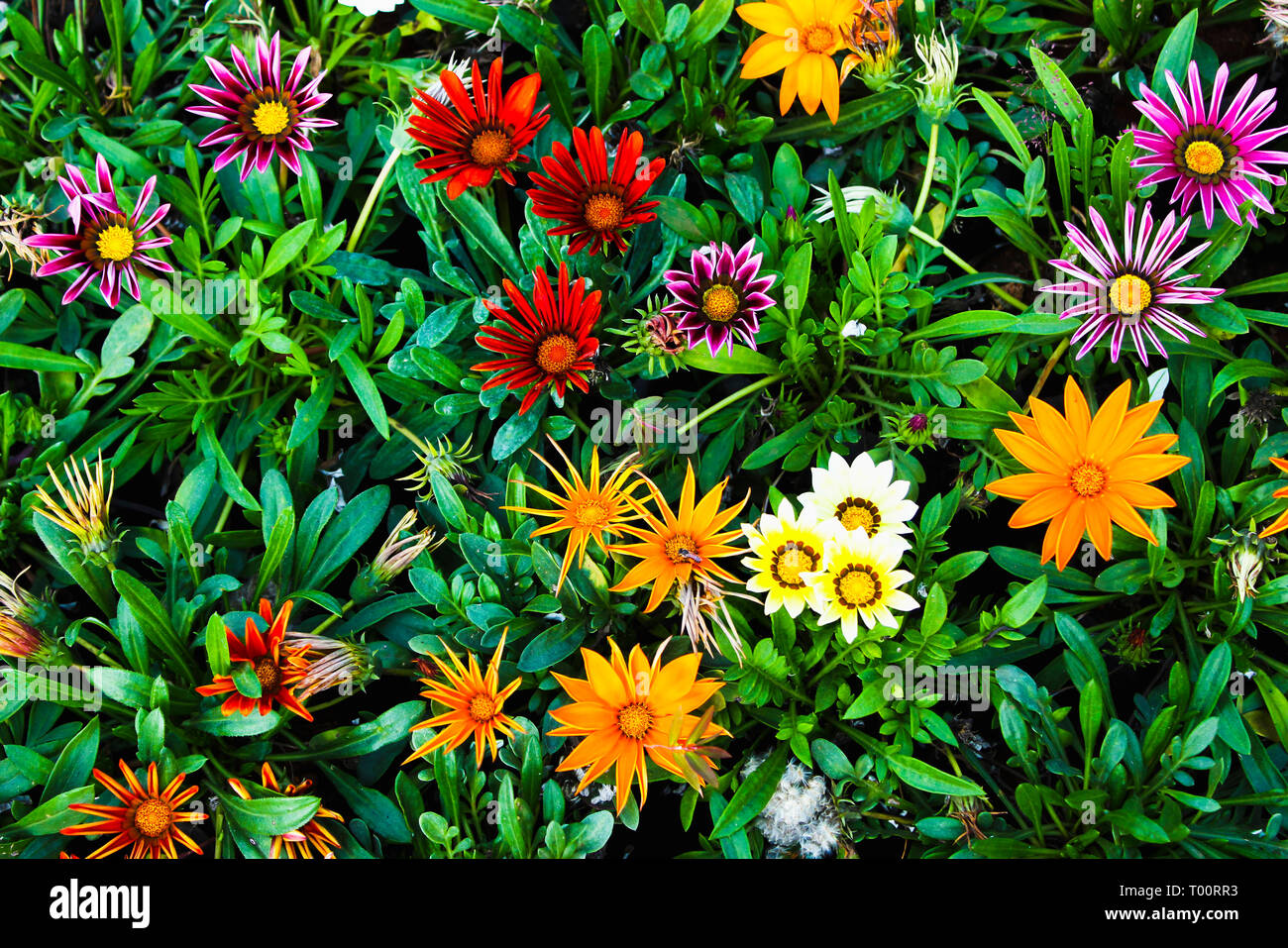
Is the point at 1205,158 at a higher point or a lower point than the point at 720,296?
higher

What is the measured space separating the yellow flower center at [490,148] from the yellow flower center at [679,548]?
734 mm

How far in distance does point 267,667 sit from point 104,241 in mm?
857

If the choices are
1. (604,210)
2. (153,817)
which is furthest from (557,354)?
(153,817)

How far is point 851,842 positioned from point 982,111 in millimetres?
1451

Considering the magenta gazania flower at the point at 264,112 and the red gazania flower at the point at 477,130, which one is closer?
the red gazania flower at the point at 477,130

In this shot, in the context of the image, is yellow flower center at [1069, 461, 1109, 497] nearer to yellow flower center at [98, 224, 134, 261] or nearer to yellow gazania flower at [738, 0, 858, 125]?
yellow gazania flower at [738, 0, 858, 125]

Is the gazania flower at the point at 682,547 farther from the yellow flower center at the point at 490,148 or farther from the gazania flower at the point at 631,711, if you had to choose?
the yellow flower center at the point at 490,148

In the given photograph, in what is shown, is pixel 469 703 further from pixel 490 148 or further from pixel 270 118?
pixel 270 118

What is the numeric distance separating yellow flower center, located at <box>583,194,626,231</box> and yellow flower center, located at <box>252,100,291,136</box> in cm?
63

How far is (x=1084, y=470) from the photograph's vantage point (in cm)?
164

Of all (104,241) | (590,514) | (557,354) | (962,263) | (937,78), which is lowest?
(590,514)

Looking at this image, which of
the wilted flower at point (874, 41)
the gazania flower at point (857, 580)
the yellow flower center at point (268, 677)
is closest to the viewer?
the gazania flower at point (857, 580)

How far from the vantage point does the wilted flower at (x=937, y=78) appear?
1768mm

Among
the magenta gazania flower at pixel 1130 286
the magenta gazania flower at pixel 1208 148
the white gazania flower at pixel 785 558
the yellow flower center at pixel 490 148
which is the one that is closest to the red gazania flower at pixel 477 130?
the yellow flower center at pixel 490 148
